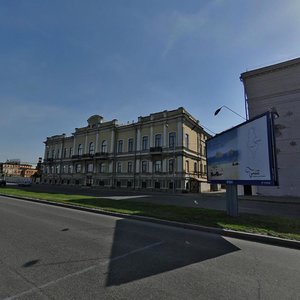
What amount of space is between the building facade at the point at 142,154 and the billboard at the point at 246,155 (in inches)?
1043

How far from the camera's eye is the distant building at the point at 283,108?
29.1 metres

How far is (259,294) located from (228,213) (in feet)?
25.3

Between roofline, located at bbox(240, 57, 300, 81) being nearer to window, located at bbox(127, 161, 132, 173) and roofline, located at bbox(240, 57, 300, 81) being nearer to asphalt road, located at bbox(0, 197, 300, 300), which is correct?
window, located at bbox(127, 161, 132, 173)

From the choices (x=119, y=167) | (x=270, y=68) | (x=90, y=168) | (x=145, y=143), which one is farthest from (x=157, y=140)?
(x=270, y=68)

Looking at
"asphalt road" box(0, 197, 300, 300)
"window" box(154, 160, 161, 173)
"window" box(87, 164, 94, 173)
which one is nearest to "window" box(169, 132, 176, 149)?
"window" box(154, 160, 161, 173)

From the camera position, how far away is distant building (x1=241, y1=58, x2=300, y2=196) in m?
29.1

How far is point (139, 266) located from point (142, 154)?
3953 centimetres

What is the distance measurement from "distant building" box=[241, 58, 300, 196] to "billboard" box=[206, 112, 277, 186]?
20.4 metres

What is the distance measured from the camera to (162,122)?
42625 millimetres

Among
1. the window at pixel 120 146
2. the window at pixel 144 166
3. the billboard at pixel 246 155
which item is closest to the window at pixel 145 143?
the window at pixel 144 166

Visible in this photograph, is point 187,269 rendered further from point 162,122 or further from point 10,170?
point 10,170

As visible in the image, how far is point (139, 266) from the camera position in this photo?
15.4 ft

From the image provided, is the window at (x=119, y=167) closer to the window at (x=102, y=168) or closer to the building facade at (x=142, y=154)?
the building facade at (x=142, y=154)

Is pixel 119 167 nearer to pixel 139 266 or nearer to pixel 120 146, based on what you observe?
pixel 120 146
